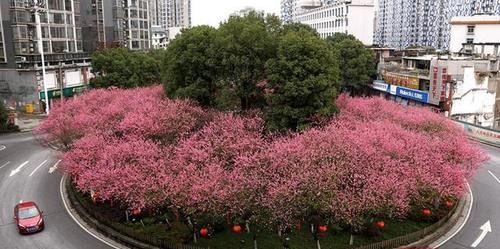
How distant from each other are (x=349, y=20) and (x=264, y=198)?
85.0 meters

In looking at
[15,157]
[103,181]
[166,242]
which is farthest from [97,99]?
[166,242]

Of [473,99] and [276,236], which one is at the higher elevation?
[473,99]

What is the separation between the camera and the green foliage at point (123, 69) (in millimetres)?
56312

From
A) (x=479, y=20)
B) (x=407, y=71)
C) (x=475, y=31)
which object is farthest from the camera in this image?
(x=475, y=31)

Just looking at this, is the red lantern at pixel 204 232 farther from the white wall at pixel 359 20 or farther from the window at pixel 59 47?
the white wall at pixel 359 20

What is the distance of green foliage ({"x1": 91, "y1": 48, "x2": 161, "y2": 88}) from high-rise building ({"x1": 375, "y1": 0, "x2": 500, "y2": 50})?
8728 centimetres

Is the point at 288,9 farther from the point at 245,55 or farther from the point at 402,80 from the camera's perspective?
the point at 245,55

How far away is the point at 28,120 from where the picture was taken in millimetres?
56875

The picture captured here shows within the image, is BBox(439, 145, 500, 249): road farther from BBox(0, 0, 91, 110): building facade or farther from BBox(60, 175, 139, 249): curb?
BBox(0, 0, 91, 110): building facade

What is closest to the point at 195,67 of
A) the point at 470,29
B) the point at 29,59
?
the point at 29,59

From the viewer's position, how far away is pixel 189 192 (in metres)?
21.3

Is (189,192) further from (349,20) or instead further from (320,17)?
(320,17)

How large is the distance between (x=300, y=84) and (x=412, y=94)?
3027cm

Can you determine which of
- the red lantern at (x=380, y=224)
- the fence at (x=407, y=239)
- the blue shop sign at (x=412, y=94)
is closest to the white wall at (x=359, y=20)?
the blue shop sign at (x=412, y=94)
